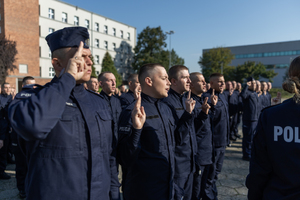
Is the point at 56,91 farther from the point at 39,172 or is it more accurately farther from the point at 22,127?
the point at 39,172

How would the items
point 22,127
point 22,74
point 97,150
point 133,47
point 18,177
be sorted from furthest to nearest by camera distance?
point 133,47
point 22,74
point 18,177
point 97,150
point 22,127

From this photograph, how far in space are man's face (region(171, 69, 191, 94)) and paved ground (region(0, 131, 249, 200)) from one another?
7.67 feet

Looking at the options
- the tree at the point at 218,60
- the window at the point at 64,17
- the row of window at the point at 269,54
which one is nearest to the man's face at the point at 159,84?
the window at the point at 64,17

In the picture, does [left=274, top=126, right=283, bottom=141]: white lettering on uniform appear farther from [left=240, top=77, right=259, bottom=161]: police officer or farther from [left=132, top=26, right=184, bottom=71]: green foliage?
[left=132, top=26, right=184, bottom=71]: green foliage

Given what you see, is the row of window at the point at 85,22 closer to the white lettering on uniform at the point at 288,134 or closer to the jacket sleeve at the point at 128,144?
the jacket sleeve at the point at 128,144

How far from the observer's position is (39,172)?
1.57m

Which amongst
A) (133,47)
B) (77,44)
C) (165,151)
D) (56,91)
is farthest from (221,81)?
(133,47)

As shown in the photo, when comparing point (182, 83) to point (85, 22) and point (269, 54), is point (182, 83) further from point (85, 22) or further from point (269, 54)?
point (269, 54)

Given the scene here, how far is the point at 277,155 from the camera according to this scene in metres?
1.79

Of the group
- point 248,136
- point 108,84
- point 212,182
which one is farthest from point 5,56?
point 212,182

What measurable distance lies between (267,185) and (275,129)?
19.5 inches

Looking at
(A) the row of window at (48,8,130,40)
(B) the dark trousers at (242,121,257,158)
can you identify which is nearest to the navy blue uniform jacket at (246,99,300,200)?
(B) the dark trousers at (242,121,257,158)

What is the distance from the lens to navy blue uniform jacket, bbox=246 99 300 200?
5.63 ft

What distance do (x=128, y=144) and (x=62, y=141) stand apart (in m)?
0.74
